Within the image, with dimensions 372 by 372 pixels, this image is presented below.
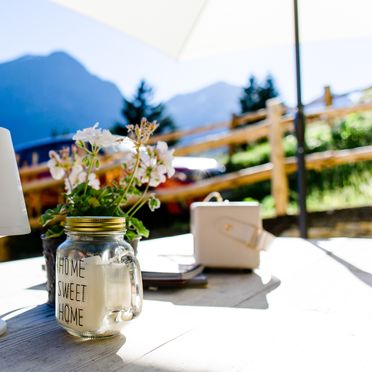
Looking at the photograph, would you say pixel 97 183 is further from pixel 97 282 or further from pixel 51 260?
A: pixel 97 282

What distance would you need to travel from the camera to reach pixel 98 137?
26.7 inches

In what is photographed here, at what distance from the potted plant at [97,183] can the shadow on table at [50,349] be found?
0.13m

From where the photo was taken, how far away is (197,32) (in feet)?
7.84

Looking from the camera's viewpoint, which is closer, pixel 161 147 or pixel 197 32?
pixel 161 147

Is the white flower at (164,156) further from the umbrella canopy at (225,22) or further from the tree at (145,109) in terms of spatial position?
the tree at (145,109)

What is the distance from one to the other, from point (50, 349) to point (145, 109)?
28.5 ft

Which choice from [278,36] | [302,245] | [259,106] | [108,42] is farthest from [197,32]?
[259,106]

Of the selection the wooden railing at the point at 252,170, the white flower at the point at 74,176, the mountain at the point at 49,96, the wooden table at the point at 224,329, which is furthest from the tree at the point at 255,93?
the white flower at the point at 74,176

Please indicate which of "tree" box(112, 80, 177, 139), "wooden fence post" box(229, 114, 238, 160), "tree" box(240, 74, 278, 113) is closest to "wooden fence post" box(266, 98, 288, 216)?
"wooden fence post" box(229, 114, 238, 160)

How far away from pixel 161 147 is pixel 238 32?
1.83 meters

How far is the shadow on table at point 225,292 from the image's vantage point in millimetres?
792

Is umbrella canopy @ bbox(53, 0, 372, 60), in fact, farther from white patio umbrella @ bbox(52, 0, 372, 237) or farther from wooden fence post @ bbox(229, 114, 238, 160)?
wooden fence post @ bbox(229, 114, 238, 160)

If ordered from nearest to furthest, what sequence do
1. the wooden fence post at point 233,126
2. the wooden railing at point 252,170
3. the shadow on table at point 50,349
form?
the shadow on table at point 50,349 → the wooden railing at point 252,170 → the wooden fence post at point 233,126

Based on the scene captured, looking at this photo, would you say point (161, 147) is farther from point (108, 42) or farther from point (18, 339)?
point (108, 42)
